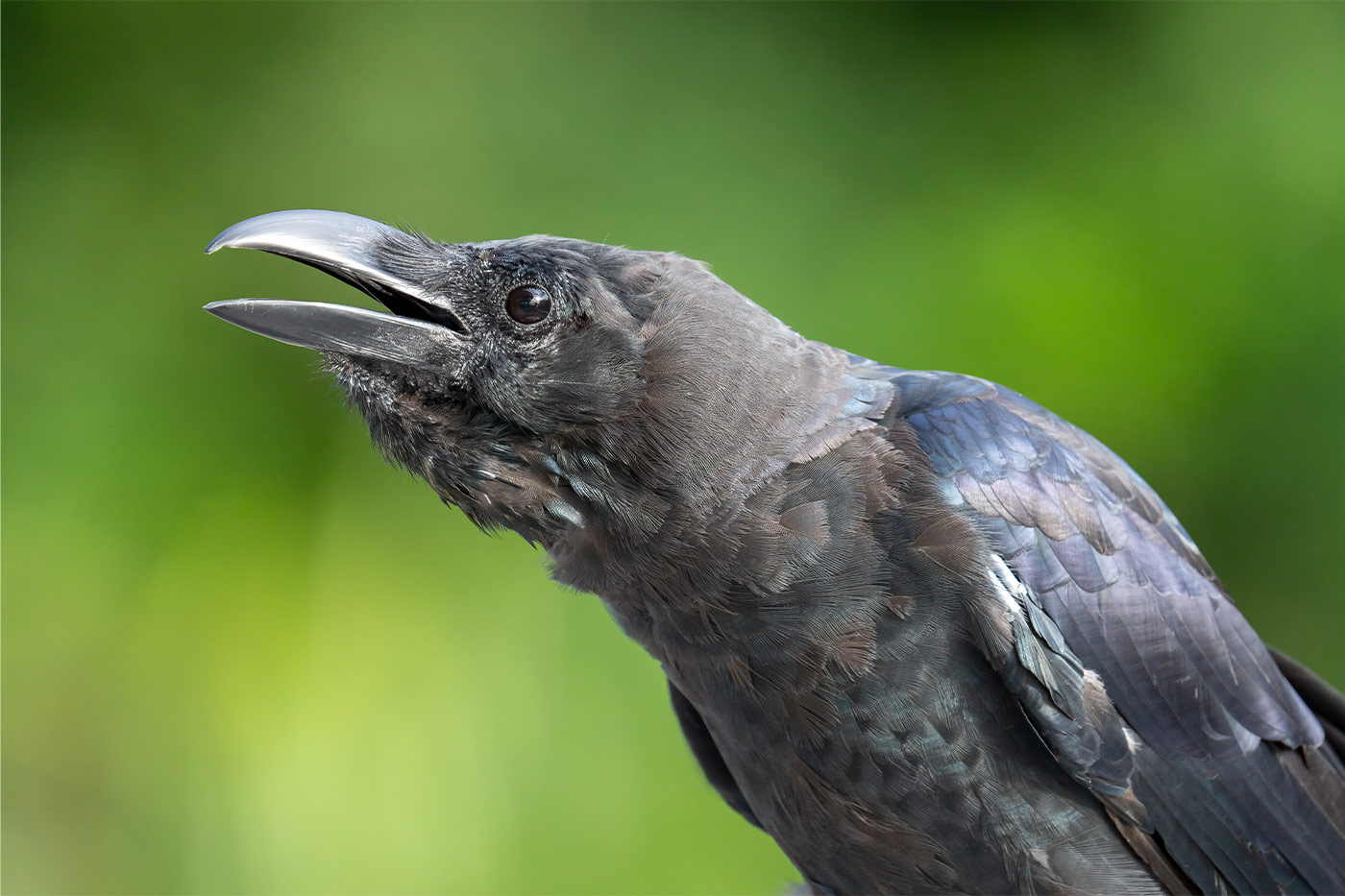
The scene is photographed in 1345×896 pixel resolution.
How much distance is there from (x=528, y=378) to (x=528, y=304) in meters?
0.13

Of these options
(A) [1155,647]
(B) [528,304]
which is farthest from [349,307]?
(A) [1155,647]

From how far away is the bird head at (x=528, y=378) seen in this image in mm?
1771

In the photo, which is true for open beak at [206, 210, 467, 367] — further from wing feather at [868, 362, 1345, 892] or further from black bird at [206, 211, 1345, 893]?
wing feather at [868, 362, 1345, 892]

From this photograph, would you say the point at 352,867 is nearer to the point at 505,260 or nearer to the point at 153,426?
the point at 153,426

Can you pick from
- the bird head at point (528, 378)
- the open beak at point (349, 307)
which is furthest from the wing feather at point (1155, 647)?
the open beak at point (349, 307)

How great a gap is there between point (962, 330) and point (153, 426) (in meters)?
2.88

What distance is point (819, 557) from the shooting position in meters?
1.82

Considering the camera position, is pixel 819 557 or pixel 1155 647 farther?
pixel 1155 647

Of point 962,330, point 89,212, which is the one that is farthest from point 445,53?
point 962,330

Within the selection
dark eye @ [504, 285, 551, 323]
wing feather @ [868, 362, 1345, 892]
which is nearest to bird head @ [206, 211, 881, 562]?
dark eye @ [504, 285, 551, 323]

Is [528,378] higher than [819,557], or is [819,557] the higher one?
[528,378]

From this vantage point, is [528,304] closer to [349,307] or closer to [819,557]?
[349,307]

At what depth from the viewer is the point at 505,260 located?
1.84m

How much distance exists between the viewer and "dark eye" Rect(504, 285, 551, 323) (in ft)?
5.95
